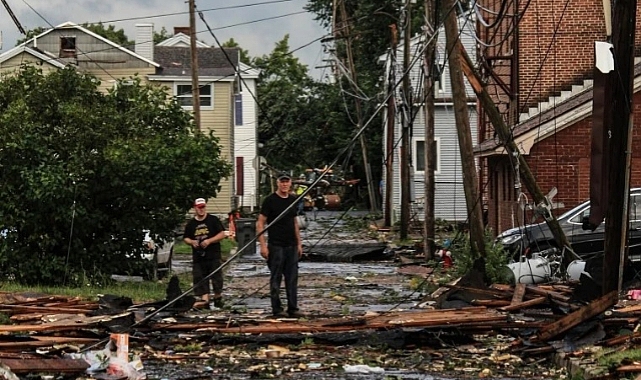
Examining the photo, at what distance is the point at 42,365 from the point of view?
1201cm

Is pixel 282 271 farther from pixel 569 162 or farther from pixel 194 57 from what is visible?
pixel 194 57

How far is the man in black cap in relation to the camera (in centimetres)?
1739

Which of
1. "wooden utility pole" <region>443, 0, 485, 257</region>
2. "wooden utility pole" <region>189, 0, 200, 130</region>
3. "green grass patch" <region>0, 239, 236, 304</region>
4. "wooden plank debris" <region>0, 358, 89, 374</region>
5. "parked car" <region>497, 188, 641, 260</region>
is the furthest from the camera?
"wooden utility pole" <region>189, 0, 200, 130</region>

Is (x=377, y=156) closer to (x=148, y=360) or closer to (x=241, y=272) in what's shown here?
(x=241, y=272)

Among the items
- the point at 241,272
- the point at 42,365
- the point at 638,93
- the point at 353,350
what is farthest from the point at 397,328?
the point at 638,93

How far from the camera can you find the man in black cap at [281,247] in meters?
17.4

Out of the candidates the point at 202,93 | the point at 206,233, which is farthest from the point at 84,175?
the point at 202,93

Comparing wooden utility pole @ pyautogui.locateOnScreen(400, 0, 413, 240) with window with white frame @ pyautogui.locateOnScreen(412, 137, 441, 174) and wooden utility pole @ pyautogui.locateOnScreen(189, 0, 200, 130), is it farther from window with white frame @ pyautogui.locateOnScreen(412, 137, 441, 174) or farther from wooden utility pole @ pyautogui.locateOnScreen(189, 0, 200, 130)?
window with white frame @ pyautogui.locateOnScreen(412, 137, 441, 174)

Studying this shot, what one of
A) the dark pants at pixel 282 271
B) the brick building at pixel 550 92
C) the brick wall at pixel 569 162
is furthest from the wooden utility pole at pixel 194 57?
the dark pants at pixel 282 271

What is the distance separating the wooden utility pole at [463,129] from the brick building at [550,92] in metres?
8.30

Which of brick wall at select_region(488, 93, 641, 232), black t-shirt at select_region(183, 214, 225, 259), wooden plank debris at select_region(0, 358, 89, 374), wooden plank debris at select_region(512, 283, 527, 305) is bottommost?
wooden plank debris at select_region(0, 358, 89, 374)

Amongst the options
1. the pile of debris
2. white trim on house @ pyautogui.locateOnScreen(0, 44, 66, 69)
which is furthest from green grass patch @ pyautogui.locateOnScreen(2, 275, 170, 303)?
white trim on house @ pyautogui.locateOnScreen(0, 44, 66, 69)

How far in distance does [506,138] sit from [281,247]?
567cm

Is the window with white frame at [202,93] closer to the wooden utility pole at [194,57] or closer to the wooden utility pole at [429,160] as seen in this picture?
the wooden utility pole at [194,57]
